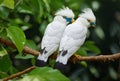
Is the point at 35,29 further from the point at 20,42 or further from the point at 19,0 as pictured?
the point at 20,42

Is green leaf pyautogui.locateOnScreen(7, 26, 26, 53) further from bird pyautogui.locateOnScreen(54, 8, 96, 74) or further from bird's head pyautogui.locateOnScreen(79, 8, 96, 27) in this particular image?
bird's head pyautogui.locateOnScreen(79, 8, 96, 27)

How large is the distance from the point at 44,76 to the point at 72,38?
0.74ft

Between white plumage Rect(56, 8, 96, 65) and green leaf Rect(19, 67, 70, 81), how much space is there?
Answer: 11 centimetres

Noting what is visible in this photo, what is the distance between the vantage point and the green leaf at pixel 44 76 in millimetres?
963

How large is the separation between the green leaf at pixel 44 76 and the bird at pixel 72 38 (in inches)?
4.4

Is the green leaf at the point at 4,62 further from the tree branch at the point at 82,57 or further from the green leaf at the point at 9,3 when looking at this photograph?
the green leaf at the point at 9,3

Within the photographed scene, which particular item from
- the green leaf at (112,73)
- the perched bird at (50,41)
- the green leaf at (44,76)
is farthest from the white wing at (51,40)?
the green leaf at (112,73)

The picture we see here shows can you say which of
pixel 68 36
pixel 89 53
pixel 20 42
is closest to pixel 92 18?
pixel 68 36

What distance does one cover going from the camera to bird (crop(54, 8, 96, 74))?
112 cm

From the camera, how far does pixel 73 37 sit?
1176 mm

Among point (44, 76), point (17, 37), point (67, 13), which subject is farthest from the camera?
point (67, 13)

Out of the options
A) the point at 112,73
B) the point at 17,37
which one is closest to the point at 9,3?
the point at 17,37

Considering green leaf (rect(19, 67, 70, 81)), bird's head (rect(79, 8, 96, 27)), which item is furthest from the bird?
green leaf (rect(19, 67, 70, 81))

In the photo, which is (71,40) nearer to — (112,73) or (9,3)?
(9,3)
